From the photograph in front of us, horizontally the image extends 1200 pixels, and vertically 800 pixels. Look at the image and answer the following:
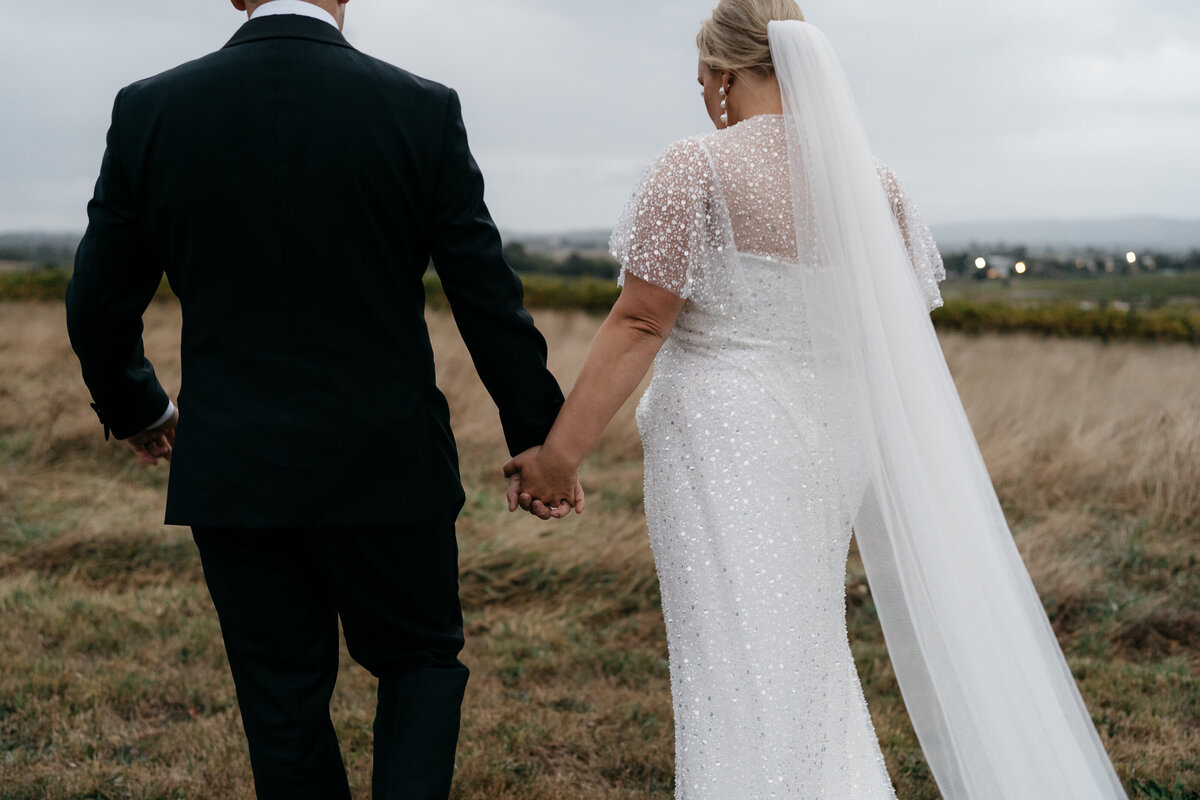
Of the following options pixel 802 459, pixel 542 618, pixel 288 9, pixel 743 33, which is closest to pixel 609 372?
pixel 802 459

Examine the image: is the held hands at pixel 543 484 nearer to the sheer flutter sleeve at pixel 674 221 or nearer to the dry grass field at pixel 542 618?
the sheer flutter sleeve at pixel 674 221

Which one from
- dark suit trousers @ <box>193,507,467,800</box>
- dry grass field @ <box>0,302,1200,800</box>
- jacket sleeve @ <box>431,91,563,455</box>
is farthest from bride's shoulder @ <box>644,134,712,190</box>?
dry grass field @ <box>0,302,1200,800</box>

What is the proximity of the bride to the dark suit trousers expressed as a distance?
0.52m

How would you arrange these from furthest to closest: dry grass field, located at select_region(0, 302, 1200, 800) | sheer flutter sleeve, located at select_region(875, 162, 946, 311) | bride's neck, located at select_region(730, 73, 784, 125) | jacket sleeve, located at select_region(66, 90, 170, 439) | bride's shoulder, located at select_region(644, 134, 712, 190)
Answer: dry grass field, located at select_region(0, 302, 1200, 800) < sheer flutter sleeve, located at select_region(875, 162, 946, 311) < bride's neck, located at select_region(730, 73, 784, 125) < bride's shoulder, located at select_region(644, 134, 712, 190) < jacket sleeve, located at select_region(66, 90, 170, 439)

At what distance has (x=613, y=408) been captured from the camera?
2.38 metres

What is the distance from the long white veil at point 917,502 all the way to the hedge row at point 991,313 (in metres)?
9.07

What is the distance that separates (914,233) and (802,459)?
27.2 inches

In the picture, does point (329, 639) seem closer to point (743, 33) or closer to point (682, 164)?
point (682, 164)

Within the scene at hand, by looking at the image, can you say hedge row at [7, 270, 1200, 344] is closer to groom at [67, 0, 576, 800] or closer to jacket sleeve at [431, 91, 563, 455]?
jacket sleeve at [431, 91, 563, 455]

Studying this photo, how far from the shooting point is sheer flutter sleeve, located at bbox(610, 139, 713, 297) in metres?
2.25

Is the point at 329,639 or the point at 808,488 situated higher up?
the point at 808,488

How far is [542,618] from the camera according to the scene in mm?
4738

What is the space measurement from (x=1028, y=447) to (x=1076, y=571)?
89.2 inches

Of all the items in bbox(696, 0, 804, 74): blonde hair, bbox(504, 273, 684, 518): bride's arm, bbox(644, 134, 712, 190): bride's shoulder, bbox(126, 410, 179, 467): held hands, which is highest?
bbox(696, 0, 804, 74): blonde hair
